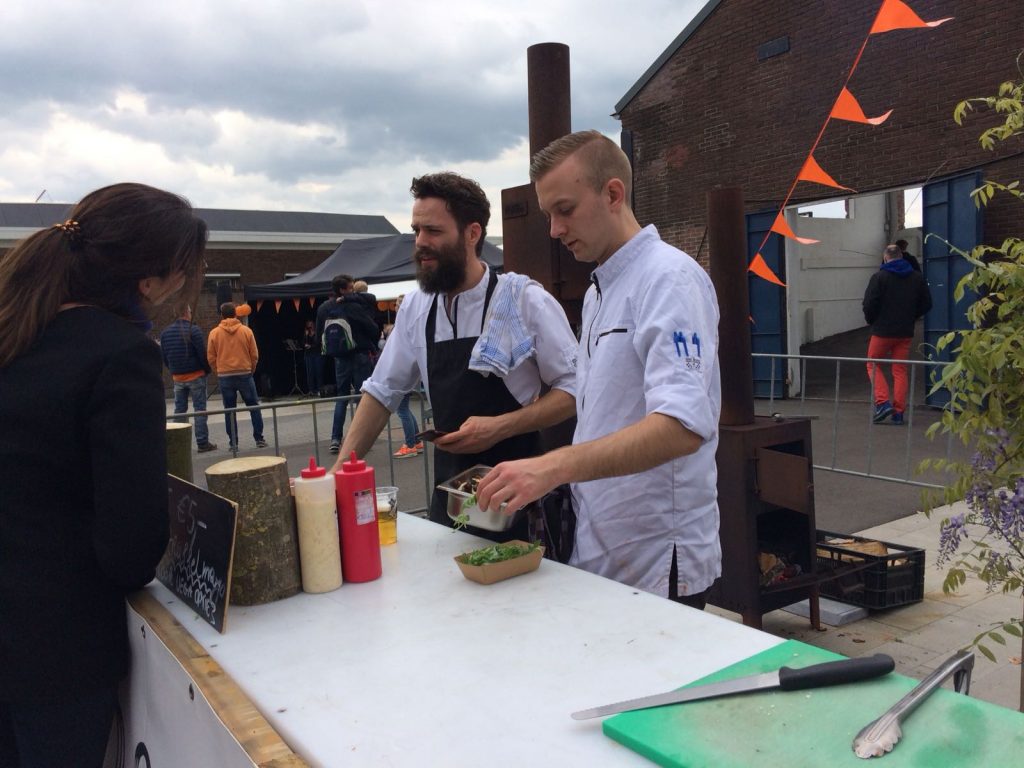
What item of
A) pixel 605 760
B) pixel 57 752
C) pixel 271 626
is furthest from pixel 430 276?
pixel 605 760

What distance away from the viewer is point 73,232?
1.59 m

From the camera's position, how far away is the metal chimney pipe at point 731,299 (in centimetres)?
340

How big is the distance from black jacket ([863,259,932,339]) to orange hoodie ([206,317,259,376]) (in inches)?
298

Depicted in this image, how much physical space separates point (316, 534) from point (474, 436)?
63 cm

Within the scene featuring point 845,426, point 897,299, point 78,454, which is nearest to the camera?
point 78,454

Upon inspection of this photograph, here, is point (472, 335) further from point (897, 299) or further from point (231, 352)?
point (231, 352)

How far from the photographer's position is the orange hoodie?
1002cm

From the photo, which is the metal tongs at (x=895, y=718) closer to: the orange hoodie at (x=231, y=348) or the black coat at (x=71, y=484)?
the black coat at (x=71, y=484)

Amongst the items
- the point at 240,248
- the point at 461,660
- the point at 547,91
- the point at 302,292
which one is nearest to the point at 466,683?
the point at 461,660

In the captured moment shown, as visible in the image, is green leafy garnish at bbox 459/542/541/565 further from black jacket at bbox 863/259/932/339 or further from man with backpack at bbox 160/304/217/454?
man with backpack at bbox 160/304/217/454

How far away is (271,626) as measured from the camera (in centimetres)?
159

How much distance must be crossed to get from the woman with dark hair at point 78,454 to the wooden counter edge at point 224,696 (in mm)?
108

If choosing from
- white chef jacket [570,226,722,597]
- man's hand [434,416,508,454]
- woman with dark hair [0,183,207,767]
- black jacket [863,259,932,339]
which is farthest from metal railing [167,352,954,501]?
woman with dark hair [0,183,207,767]

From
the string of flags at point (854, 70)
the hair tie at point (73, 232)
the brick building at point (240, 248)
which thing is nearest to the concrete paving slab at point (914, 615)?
the hair tie at point (73, 232)
